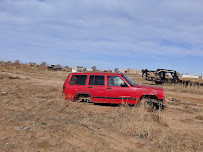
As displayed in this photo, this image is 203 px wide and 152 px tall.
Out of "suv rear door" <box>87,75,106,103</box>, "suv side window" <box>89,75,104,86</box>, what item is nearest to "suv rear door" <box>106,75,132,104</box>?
"suv rear door" <box>87,75,106,103</box>

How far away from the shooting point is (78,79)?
873 centimetres

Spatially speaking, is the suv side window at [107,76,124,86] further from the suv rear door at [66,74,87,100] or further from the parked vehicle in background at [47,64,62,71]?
the parked vehicle in background at [47,64,62,71]

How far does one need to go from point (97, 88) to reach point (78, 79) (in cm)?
106

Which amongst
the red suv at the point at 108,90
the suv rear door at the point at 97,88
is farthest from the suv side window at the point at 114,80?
the suv rear door at the point at 97,88

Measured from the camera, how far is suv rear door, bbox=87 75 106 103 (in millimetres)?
8367

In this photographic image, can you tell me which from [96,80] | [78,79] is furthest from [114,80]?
[78,79]

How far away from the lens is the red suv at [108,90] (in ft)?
26.4

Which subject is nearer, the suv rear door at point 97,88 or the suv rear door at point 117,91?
the suv rear door at point 117,91

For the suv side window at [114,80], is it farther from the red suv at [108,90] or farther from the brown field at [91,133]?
the brown field at [91,133]

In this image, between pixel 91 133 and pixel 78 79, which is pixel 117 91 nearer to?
pixel 78 79

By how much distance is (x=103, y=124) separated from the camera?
229 inches

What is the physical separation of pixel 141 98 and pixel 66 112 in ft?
11.0

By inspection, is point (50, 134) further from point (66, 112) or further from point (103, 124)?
point (66, 112)

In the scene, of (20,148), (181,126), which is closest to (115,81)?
(181,126)
